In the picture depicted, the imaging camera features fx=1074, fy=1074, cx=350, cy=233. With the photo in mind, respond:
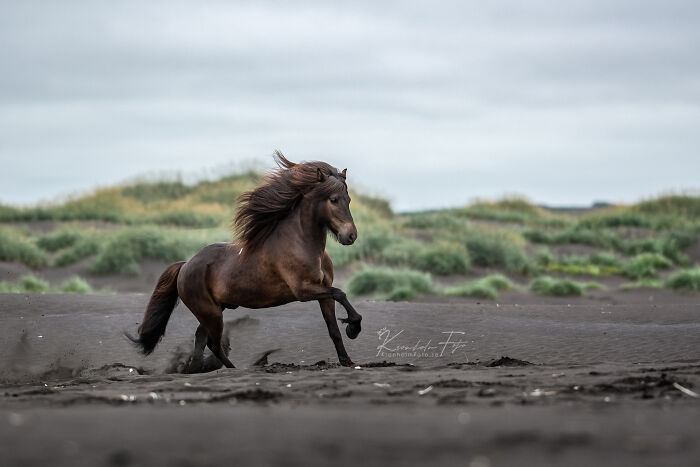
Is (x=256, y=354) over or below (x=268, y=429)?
below

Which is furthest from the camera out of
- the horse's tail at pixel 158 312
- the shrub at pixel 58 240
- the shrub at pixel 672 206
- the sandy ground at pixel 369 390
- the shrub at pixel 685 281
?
the shrub at pixel 672 206

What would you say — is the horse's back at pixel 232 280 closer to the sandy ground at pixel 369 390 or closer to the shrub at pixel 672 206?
the sandy ground at pixel 369 390

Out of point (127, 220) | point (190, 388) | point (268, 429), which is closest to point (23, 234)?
point (127, 220)

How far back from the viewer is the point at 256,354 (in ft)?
36.5

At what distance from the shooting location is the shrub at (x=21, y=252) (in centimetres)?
2328

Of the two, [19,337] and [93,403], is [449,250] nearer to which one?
[19,337]

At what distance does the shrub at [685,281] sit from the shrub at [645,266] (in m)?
2.20

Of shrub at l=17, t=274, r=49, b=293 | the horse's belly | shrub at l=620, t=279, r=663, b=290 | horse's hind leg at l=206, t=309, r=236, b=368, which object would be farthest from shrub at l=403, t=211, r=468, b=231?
the horse's belly

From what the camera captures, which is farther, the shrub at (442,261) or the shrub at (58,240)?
the shrub at (58,240)

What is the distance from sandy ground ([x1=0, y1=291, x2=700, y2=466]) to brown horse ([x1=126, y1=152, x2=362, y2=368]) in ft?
2.08

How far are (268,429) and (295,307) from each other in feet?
26.3

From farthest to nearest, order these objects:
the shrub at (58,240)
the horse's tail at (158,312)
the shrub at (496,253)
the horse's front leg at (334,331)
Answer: the shrub at (58,240) → the shrub at (496,253) → the horse's tail at (158,312) → the horse's front leg at (334,331)

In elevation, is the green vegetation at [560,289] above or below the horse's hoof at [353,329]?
below

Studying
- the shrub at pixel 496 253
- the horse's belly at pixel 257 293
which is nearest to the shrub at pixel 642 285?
the shrub at pixel 496 253
